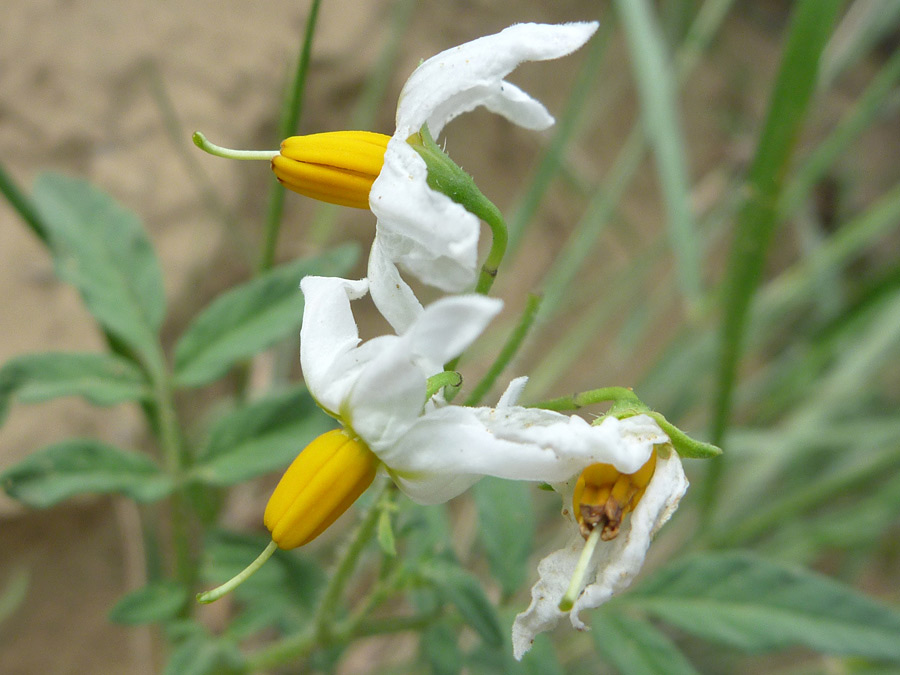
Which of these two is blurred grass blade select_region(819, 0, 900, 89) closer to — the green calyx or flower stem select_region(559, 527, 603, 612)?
the green calyx

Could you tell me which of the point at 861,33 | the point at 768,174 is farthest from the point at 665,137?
the point at 861,33

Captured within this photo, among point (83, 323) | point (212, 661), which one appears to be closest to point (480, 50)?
point (212, 661)

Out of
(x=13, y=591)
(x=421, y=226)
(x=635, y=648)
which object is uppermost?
(x=421, y=226)

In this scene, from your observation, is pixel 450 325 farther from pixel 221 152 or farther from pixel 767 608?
pixel 767 608

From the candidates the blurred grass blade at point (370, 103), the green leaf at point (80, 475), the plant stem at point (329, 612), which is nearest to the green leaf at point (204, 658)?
the plant stem at point (329, 612)

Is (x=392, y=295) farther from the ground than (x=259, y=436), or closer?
farther from the ground

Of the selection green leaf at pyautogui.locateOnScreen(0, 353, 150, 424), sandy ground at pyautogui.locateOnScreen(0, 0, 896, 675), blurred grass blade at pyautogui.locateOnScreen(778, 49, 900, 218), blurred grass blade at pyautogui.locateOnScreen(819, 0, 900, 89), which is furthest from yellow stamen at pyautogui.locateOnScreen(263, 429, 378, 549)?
blurred grass blade at pyautogui.locateOnScreen(819, 0, 900, 89)

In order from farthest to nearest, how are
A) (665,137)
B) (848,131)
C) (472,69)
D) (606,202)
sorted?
(606,202)
(848,131)
(665,137)
(472,69)
